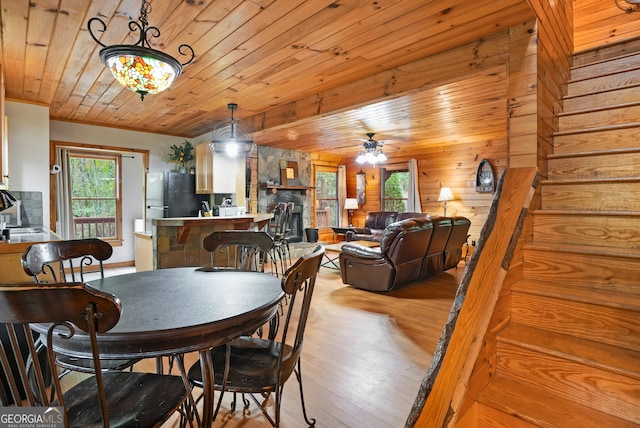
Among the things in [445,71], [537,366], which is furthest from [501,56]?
[537,366]

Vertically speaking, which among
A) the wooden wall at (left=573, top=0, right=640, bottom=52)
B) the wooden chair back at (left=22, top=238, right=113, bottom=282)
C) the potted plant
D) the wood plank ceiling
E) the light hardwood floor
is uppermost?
the wooden wall at (left=573, top=0, right=640, bottom=52)

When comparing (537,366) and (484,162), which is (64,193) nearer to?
(537,366)

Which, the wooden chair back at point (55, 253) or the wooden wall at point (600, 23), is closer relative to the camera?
the wooden chair back at point (55, 253)

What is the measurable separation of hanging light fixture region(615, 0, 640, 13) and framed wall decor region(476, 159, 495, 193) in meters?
3.60

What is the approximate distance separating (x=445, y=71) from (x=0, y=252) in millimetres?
3671

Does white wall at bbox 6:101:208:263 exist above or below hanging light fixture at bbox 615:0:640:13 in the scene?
below

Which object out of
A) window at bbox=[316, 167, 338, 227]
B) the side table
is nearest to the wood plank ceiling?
the side table

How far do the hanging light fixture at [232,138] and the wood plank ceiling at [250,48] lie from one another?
23 centimetres

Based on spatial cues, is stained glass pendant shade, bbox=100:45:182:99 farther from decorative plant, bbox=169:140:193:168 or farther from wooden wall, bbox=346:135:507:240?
wooden wall, bbox=346:135:507:240

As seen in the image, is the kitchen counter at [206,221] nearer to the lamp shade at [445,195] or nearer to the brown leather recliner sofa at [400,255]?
the brown leather recliner sofa at [400,255]

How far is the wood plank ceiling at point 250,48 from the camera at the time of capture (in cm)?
210

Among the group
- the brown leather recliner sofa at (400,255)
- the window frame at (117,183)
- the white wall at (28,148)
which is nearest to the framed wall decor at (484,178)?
the brown leather recliner sofa at (400,255)

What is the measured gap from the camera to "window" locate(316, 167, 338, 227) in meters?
8.68

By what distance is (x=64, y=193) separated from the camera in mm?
5375
